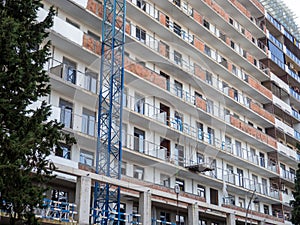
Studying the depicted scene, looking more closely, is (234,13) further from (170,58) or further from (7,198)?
(7,198)

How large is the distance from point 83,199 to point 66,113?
5166 millimetres

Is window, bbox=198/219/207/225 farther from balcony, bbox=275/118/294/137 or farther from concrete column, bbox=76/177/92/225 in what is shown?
balcony, bbox=275/118/294/137

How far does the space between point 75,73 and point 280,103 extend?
26.9m

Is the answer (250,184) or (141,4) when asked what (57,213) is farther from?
(250,184)

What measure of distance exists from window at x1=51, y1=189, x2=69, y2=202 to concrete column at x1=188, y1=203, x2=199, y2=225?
685 cm

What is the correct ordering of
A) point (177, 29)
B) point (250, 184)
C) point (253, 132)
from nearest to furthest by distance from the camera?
point (177, 29) → point (250, 184) → point (253, 132)

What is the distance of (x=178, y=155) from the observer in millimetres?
31297

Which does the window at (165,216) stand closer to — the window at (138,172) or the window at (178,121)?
the window at (138,172)

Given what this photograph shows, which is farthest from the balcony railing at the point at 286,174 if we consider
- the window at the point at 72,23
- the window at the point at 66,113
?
the window at the point at 72,23

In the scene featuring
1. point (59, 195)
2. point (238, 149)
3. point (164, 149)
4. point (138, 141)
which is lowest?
point (59, 195)

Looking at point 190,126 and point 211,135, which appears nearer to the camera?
point 190,126

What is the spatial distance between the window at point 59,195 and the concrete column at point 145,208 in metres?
3.56

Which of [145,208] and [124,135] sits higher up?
[124,135]

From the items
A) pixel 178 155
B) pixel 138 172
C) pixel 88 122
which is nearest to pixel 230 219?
pixel 178 155
